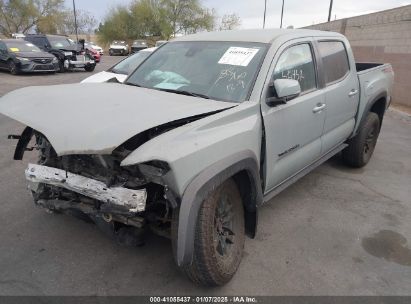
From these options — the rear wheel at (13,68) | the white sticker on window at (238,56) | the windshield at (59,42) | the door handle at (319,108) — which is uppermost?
the white sticker on window at (238,56)

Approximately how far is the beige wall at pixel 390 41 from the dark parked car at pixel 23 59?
1309 centimetres

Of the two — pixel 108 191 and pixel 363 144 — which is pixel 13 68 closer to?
pixel 363 144

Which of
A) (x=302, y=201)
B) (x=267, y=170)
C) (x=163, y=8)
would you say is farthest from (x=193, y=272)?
(x=163, y=8)

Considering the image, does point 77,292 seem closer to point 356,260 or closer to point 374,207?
point 356,260

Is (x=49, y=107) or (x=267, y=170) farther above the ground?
(x=49, y=107)

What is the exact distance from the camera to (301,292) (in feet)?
9.39

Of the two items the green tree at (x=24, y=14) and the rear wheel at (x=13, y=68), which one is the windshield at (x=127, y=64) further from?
the green tree at (x=24, y=14)

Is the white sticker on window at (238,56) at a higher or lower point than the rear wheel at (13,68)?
higher

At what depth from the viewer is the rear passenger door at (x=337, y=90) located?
4195 millimetres

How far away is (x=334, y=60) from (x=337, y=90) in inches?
15.7

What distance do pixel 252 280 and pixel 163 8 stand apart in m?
56.9

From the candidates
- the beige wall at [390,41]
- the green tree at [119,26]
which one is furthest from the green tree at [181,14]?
the beige wall at [390,41]

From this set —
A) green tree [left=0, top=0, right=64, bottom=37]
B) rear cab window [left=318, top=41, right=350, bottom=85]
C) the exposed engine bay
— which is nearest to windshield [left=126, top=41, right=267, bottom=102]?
the exposed engine bay

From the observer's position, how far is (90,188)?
260cm
